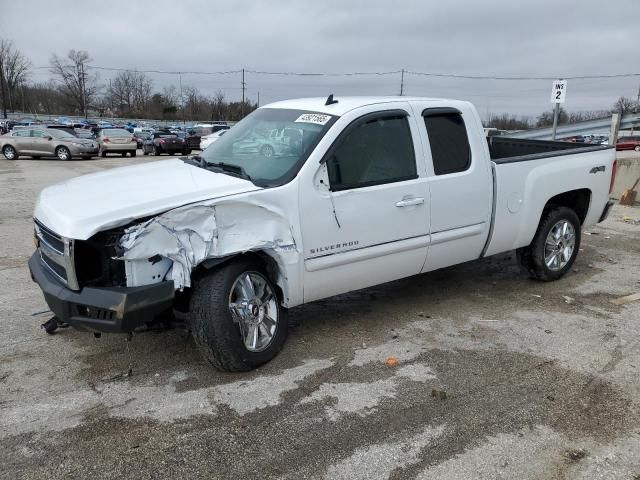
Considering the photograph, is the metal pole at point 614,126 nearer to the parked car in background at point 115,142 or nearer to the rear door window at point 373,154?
the rear door window at point 373,154

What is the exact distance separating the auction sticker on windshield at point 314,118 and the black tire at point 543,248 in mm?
2833

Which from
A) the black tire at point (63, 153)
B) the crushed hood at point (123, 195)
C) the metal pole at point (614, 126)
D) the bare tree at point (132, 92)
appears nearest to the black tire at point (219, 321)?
the crushed hood at point (123, 195)

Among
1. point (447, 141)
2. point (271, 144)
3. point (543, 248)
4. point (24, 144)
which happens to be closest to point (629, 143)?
point (24, 144)

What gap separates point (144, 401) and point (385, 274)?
2040mm

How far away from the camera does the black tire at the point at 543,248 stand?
228 inches

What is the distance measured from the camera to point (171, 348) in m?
4.26

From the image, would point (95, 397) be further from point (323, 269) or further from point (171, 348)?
point (323, 269)

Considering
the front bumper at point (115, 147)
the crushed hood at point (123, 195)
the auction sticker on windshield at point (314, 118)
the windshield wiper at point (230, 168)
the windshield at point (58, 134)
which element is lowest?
the front bumper at point (115, 147)

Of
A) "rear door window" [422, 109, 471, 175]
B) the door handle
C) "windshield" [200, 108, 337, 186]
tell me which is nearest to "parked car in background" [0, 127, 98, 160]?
"windshield" [200, 108, 337, 186]

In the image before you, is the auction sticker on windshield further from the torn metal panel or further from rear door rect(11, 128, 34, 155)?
rear door rect(11, 128, 34, 155)

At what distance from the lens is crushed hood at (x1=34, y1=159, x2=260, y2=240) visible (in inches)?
129

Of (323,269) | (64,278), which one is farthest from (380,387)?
(64,278)

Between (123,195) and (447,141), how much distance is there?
271 cm

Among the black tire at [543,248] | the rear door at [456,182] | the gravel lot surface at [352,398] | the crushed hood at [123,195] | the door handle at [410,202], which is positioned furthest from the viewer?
the black tire at [543,248]
